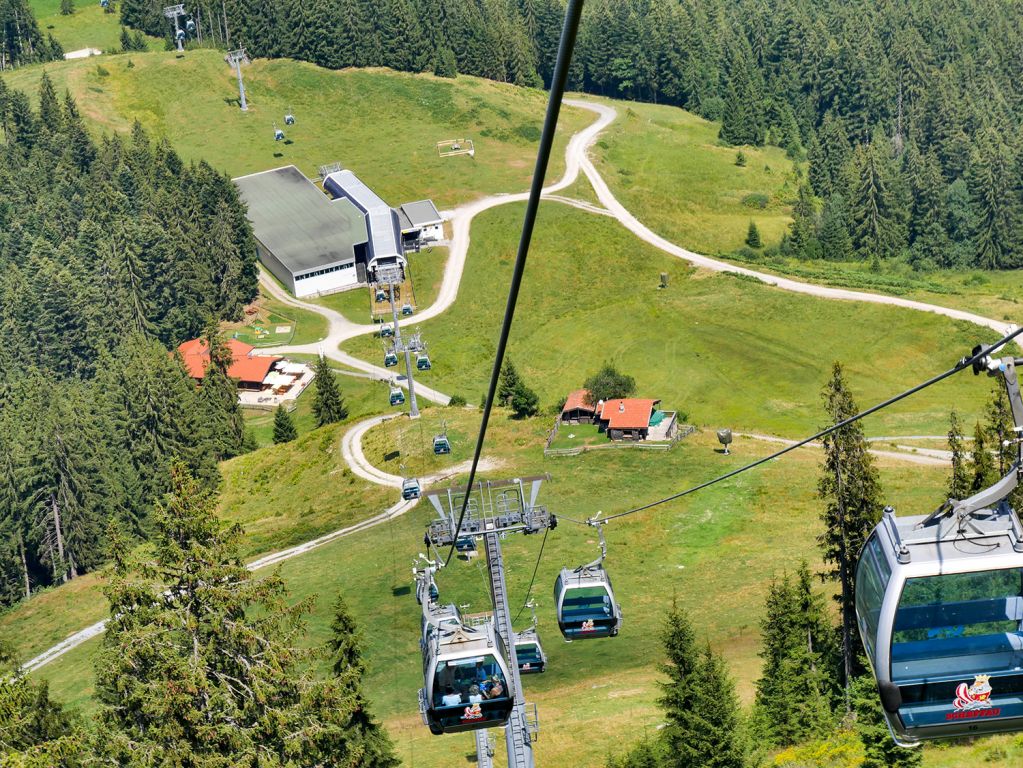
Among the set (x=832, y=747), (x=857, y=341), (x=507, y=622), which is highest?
(x=507, y=622)

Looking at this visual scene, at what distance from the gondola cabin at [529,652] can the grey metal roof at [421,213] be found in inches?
3933

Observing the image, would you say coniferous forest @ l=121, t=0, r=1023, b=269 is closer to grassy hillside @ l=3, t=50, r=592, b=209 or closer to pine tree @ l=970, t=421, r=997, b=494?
grassy hillside @ l=3, t=50, r=592, b=209

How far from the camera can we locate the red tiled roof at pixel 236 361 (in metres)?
121

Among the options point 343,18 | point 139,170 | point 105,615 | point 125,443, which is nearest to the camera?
point 105,615

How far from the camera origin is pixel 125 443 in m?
111

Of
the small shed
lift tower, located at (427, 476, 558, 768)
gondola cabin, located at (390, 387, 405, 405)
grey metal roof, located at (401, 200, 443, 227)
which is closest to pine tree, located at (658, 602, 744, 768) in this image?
lift tower, located at (427, 476, 558, 768)

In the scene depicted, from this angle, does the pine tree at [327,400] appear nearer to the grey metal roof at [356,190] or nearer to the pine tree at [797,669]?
the grey metal roof at [356,190]

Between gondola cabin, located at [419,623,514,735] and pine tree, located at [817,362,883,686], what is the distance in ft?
91.3

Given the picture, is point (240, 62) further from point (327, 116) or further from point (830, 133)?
point (830, 133)

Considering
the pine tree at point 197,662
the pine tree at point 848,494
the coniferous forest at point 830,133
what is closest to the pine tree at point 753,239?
the coniferous forest at point 830,133

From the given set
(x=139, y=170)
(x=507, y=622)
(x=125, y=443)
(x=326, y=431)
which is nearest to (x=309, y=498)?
(x=326, y=431)

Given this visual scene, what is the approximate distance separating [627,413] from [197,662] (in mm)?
59099

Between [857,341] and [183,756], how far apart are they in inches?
3787

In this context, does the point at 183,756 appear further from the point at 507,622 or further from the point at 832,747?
the point at 832,747
